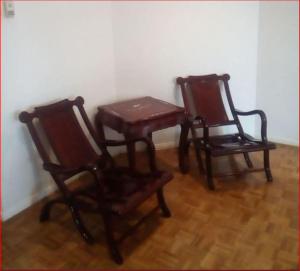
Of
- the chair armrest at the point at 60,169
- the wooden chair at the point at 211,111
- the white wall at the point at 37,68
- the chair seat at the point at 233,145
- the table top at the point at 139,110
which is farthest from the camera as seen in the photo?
the wooden chair at the point at 211,111

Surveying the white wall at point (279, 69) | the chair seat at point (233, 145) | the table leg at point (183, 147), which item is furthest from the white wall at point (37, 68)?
the white wall at point (279, 69)

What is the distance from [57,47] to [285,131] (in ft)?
8.59

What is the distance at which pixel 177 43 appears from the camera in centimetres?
340

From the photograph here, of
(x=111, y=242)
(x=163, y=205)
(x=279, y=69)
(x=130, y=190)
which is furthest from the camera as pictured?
(x=279, y=69)

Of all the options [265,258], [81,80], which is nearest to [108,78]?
[81,80]

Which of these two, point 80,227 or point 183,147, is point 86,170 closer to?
point 80,227

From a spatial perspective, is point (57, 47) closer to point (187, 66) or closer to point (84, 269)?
point (187, 66)

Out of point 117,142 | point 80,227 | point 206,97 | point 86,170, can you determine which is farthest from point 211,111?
point 80,227

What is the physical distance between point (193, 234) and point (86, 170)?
877mm

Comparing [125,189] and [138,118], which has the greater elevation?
[138,118]

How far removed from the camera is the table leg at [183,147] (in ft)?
10.0

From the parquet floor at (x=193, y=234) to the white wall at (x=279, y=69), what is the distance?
92 centimetres

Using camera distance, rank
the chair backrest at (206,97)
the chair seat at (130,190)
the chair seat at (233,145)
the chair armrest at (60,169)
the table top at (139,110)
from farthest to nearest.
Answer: the chair backrest at (206,97), the chair seat at (233,145), the table top at (139,110), the chair armrest at (60,169), the chair seat at (130,190)

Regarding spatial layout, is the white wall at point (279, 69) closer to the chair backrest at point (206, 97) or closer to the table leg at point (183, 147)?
the chair backrest at point (206, 97)
